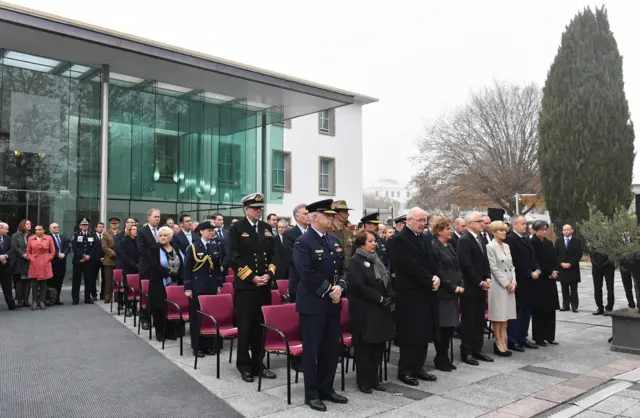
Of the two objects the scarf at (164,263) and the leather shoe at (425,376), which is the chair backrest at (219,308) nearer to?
the scarf at (164,263)

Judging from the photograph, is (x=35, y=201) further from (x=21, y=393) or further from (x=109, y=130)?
(x=21, y=393)

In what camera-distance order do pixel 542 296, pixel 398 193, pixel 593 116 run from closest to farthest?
pixel 542 296 < pixel 593 116 < pixel 398 193

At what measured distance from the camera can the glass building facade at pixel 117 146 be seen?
48.4 ft

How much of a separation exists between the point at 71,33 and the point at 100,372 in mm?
9966

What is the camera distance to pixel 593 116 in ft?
89.1

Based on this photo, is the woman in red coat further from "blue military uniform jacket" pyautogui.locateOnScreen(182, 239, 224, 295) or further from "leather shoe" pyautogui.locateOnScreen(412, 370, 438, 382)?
"leather shoe" pyautogui.locateOnScreen(412, 370, 438, 382)

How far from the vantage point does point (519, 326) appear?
7.93 m

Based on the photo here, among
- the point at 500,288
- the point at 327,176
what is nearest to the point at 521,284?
the point at 500,288

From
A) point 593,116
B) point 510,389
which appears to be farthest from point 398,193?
point 510,389

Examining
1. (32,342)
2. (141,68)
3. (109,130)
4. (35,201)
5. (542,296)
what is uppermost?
(141,68)

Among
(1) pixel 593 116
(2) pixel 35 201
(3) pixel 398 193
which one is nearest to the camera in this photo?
(2) pixel 35 201

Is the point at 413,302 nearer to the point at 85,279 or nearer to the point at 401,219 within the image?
the point at 401,219

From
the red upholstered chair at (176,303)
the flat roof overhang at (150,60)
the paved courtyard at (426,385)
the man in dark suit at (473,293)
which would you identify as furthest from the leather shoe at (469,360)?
the flat roof overhang at (150,60)

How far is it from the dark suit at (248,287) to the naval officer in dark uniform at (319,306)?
948 mm
